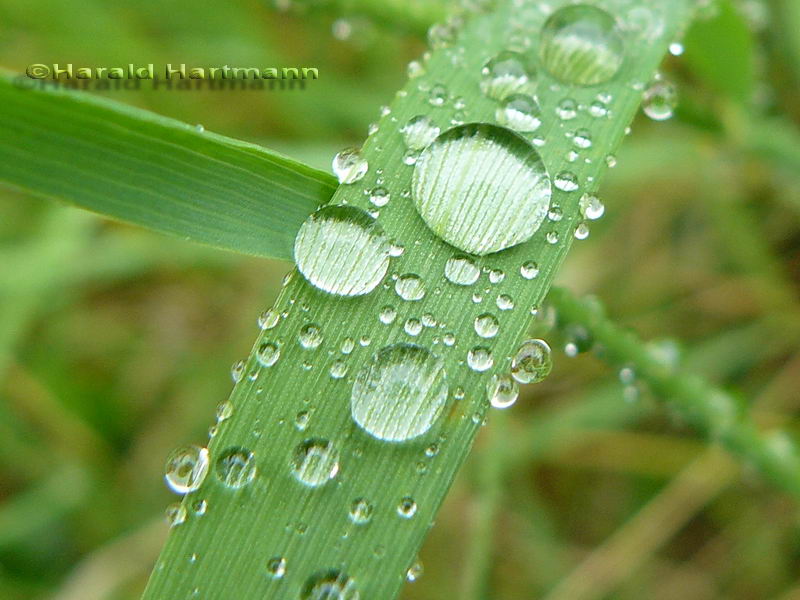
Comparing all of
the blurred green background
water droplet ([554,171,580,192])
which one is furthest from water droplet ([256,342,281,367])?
the blurred green background

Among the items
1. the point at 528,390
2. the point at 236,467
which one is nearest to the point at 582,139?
the point at 236,467

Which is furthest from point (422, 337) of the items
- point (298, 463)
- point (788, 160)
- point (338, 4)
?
point (788, 160)

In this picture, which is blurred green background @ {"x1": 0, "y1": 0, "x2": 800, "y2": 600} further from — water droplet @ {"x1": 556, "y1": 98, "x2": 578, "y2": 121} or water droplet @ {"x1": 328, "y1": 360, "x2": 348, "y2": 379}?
water droplet @ {"x1": 328, "y1": 360, "x2": 348, "y2": 379}

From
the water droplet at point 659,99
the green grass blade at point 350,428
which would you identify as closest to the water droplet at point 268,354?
the green grass blade at point 350,428

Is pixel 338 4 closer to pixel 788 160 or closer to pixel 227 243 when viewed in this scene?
pixel 227 243

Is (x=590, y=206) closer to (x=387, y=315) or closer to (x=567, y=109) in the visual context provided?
(x=567, y=109)

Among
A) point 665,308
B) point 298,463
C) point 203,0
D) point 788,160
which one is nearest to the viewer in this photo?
point 298,463

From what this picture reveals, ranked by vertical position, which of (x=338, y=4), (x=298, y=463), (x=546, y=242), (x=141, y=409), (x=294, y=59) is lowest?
(x=298, y=463)
